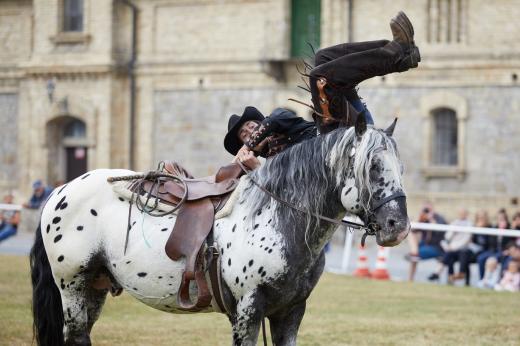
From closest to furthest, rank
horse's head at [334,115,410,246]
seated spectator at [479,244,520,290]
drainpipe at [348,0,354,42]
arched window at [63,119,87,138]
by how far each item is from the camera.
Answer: horse's head at [334,115,410,246] → seated spectator at [479,244,520,290] → drainpipe at [348,0,354,42] → arched window at [63,119,87,138]

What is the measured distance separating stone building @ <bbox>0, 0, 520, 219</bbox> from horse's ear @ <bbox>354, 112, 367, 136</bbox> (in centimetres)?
2560

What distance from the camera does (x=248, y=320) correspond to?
779 centimetres

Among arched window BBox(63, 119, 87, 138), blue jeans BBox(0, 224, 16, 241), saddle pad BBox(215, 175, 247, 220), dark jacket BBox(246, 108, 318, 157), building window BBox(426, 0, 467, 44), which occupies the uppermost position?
building window BBox(426, 0, 467, 44)

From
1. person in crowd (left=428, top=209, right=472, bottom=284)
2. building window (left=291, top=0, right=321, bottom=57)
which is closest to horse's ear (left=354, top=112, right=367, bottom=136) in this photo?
person in crowd (left=428, top=209, right=472, bottom=284)

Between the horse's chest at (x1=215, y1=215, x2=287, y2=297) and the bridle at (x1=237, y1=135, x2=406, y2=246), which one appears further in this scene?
the horse's chest at (x1=215, y1=215, x2=287, y2=297)

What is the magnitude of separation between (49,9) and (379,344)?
30494mm

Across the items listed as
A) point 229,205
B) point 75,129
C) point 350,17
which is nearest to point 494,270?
point 229,205

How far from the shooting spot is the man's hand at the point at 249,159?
28.1 ft

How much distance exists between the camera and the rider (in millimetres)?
8078

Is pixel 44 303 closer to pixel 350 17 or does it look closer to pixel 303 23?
pixel 350 17

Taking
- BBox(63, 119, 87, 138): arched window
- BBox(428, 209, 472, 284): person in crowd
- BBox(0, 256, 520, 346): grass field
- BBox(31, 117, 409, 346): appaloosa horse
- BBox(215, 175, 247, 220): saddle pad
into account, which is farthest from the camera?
BBox(63, 119, 87, 138): arched window

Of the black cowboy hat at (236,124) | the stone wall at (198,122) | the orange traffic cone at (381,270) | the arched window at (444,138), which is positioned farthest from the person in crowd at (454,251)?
the stone wall at (198,122)

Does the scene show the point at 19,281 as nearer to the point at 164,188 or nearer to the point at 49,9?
the point at 164,188

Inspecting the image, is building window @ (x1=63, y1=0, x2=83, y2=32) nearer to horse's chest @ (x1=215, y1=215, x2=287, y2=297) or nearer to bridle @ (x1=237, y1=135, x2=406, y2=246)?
bridle @ (x1=237, y1=135, x2=406, y2=246)
